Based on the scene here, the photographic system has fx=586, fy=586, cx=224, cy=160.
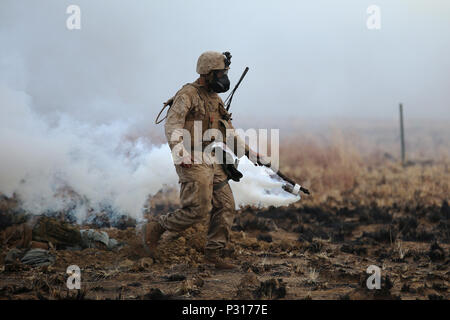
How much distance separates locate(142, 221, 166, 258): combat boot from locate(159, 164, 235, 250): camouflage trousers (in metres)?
0.12

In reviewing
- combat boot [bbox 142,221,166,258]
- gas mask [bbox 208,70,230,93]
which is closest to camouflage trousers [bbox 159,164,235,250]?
combat boot [bbox 142,221,166,258]

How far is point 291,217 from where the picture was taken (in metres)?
10.6

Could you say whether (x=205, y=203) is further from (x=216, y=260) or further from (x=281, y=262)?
(x=281, y=262)

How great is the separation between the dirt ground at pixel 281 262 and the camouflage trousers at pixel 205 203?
0.89 feet

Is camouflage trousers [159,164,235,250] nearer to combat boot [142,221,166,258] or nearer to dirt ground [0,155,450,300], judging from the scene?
combat boot [142,221,166,258]

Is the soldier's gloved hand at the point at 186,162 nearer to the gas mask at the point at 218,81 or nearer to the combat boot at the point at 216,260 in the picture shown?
the gas mask at the point at 218,81

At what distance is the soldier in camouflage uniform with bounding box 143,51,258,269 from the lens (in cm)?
571

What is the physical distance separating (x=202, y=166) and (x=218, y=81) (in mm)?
881

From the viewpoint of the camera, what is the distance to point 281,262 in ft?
21.9

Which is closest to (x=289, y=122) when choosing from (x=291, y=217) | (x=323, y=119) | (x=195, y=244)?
(x=323, y=119)

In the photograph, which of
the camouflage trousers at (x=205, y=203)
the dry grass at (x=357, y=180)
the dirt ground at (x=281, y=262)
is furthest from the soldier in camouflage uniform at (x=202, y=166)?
the dry grass at (x=357, y=180)

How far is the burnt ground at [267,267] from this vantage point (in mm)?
5031

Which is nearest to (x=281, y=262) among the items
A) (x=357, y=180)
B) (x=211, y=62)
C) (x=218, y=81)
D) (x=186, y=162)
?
(x=186, y=162)
